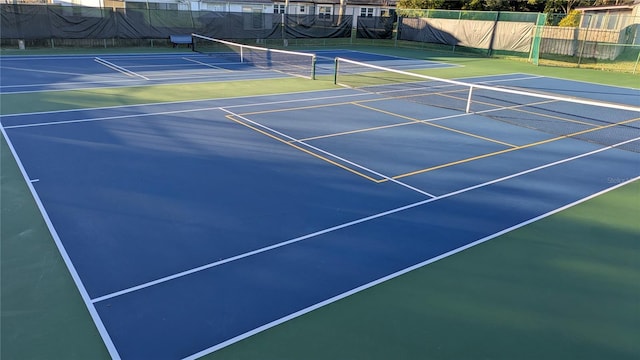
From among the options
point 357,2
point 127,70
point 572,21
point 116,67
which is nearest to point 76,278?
point 127,70

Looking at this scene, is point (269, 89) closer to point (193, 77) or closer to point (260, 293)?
point (193, 77)

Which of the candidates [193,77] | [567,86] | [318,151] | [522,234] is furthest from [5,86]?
[567,86]

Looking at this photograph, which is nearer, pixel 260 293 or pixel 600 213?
pixel 260 293

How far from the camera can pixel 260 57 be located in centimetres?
2475

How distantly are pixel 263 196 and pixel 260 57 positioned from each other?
18377mm

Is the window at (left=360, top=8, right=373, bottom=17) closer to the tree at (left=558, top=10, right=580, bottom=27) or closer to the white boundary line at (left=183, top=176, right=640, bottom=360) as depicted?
the tree at (left=558, top=10, right=580, bottom=27)

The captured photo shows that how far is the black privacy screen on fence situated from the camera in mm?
24812

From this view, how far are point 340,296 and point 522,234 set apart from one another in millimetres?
3301

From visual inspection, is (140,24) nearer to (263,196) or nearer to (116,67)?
(116,67)

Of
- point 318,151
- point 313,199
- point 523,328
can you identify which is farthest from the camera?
point 318,151

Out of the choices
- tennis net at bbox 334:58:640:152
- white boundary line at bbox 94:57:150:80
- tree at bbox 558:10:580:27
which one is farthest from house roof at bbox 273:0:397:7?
tennis net at bbox 334:58:640:152

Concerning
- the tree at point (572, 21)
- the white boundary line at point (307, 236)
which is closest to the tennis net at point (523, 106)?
the white boundary line at point (307, 236)

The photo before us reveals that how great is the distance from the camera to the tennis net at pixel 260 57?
847 inches

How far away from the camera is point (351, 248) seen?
6.26 metres
